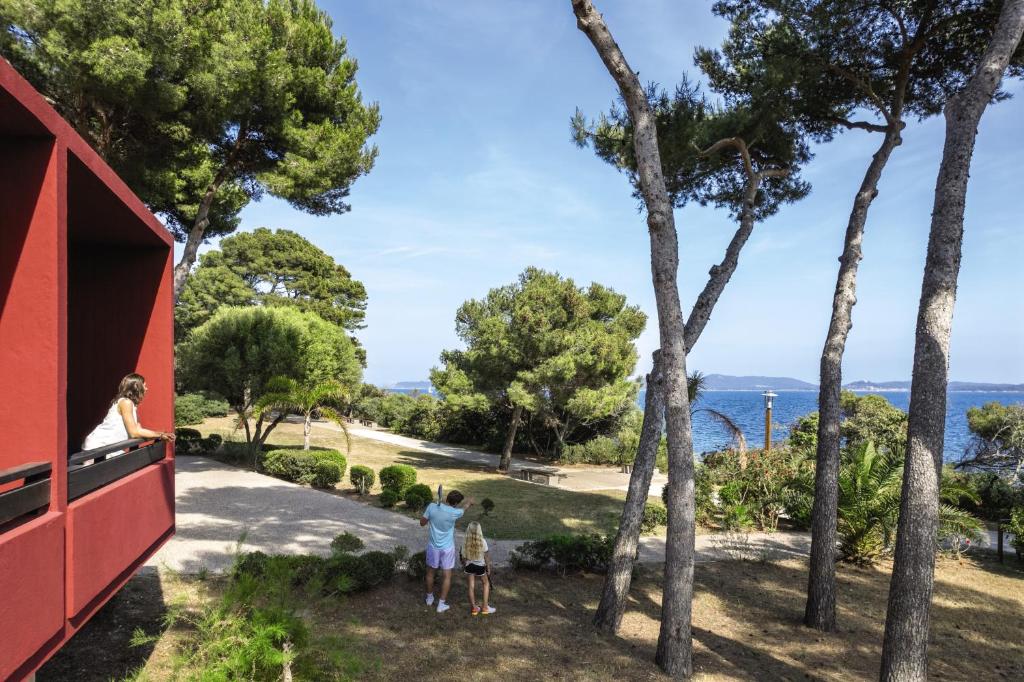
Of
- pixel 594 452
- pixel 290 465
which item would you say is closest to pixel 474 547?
pixel 290 465

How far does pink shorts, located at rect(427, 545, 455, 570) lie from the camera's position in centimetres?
756

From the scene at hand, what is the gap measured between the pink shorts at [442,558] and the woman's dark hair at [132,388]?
393 centimetres

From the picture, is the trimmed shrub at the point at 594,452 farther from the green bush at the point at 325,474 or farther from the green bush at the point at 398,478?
the green bush at the point at 325,474

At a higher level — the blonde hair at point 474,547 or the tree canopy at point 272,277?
the tree canopy at point 272,277

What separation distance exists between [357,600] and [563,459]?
1930 centimetres

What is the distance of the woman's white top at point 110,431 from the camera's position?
4.86m

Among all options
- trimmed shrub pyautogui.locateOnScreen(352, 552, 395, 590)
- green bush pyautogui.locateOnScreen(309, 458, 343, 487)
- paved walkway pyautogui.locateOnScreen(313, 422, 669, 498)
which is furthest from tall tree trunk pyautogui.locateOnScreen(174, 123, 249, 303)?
paved walkway pyautogui.locateOnScreen(313, 422, 669, 498)

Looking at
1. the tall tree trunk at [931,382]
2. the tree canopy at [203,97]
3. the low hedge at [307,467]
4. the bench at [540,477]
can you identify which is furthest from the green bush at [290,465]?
the tall tree trunk at [931,382]

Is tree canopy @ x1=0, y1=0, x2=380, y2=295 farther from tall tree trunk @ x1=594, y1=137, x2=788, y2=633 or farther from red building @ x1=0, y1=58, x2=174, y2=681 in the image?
tall tree trunk @ x1=594, y1=137, x2=788, y2=633

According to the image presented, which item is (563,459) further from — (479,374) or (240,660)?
(240,660)

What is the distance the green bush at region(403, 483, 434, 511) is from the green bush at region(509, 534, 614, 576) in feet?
13.9

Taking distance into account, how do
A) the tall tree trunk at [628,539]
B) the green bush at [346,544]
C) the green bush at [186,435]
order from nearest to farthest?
the tall tree trunk at [628,539], the green bush at [346,544], the green bush at [186,435]

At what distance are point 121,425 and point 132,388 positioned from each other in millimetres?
307

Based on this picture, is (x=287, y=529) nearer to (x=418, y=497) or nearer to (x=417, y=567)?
(x=418, y=497)
